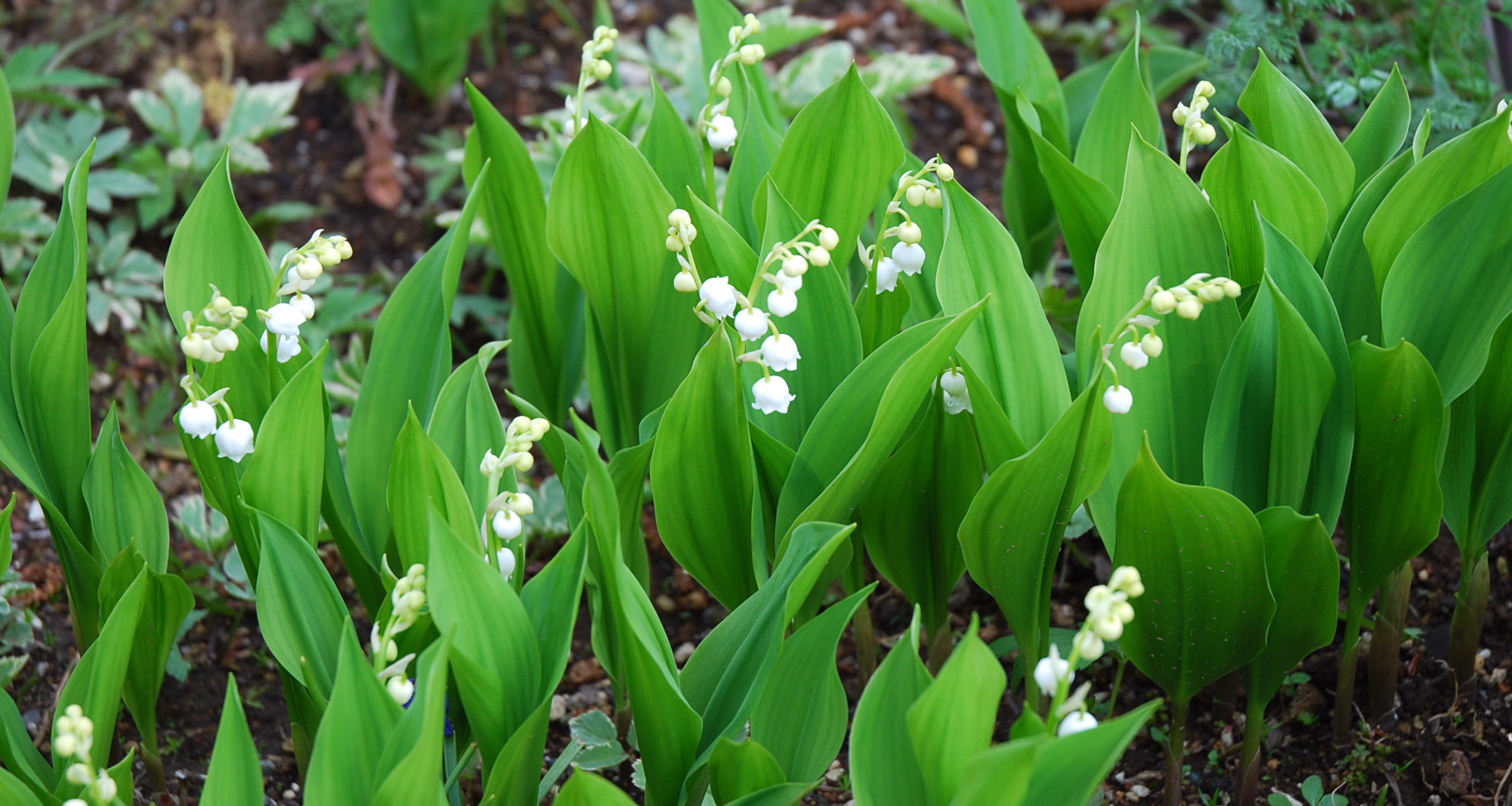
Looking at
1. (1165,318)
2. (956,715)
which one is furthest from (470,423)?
(1165,318)

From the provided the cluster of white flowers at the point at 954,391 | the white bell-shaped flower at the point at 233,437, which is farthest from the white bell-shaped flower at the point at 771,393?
the white bell-shaped flower at the point at 233,437

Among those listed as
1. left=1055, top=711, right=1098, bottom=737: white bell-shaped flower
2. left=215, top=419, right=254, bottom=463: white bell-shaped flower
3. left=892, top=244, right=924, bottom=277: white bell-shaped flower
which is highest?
left=892, top=244, right=924, bottom=277: white bell-shaped flower

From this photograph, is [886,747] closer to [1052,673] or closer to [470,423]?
[1052,673]

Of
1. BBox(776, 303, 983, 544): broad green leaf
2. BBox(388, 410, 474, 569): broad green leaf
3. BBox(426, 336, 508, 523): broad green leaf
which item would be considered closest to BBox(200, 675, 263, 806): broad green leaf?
BBox(388, 410, 474, 569): broad green leaf

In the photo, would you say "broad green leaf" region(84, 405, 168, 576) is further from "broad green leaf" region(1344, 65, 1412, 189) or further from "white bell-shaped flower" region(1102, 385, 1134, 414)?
"broad green leaf" region(1344, 65, 1412, 189)

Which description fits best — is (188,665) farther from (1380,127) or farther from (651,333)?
(1380,127)

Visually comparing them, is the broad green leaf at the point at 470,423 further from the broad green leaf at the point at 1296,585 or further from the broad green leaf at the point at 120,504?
the broad green leaf at the point at 1296,585

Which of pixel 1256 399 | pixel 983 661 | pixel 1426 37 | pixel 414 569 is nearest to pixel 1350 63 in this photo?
pixel 1426 37
